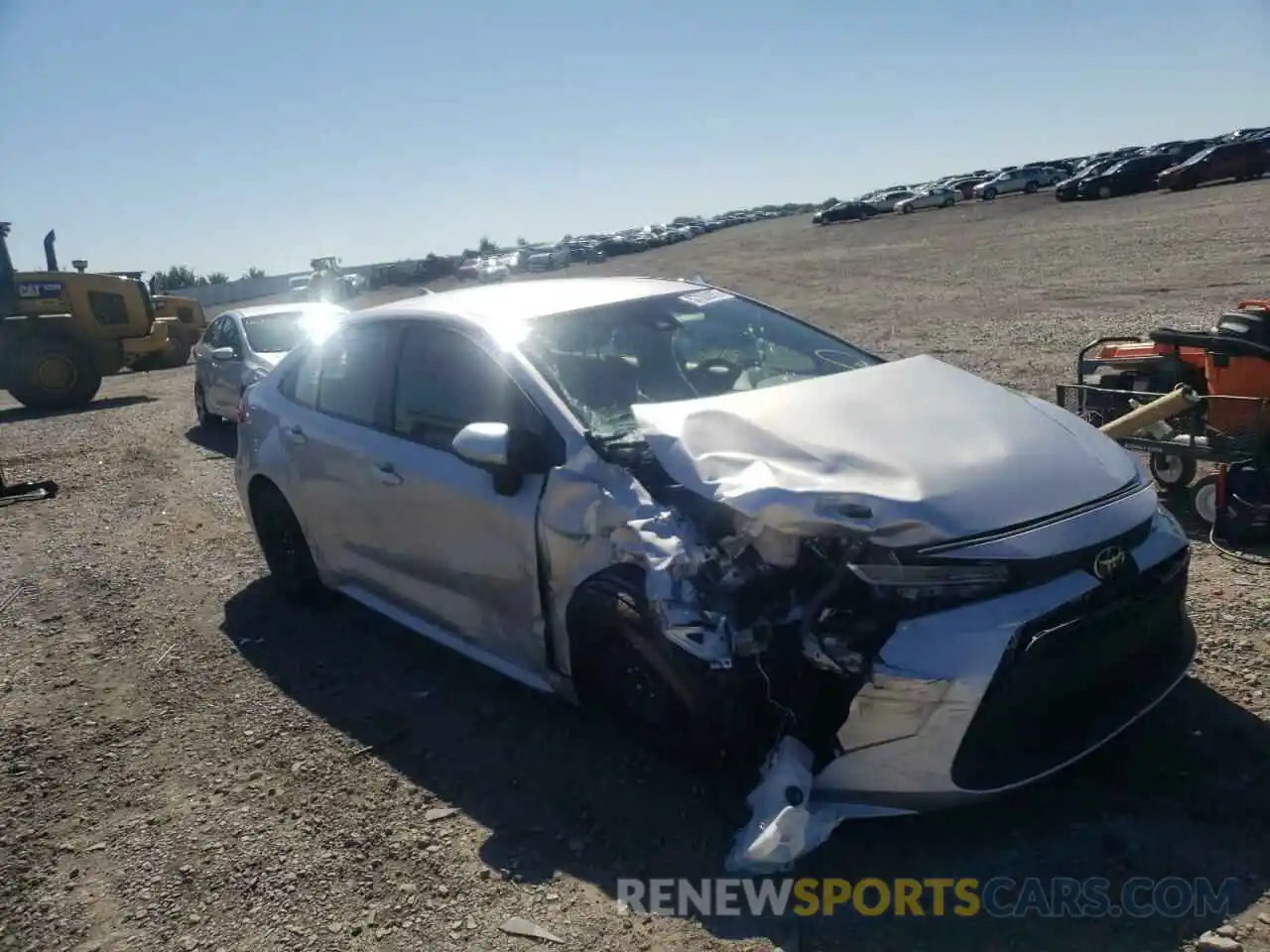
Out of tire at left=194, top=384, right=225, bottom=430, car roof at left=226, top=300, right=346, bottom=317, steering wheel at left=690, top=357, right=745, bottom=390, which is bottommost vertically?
tire at left=194, top=384, right=225, bottom=430

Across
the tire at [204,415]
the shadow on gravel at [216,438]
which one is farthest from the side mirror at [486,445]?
the tire at [204,415]

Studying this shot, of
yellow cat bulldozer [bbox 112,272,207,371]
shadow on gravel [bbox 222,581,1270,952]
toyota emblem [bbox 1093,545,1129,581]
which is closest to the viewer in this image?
shadow on gravel [bbox 222,581,1270,952]

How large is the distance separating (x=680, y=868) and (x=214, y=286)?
70926 mm

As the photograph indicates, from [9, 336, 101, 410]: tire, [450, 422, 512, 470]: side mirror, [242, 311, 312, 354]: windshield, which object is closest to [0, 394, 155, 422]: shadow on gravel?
[9, 336, 101, 410]: tire

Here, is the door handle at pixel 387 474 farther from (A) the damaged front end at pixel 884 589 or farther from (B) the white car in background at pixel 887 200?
(B) the white car in background at pixel 887 200

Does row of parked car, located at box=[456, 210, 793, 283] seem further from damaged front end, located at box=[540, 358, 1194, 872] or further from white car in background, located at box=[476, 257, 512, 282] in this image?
damaged front end, located at box=[540, 358, 1194, 872]

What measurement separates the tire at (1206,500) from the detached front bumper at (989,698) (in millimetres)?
2604

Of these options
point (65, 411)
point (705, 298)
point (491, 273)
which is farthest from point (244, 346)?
point (491, 273)

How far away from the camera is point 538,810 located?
3449 millimetres

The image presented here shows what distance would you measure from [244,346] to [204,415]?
65.2 inches

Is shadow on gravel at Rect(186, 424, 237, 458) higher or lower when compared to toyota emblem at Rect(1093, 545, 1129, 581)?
lower

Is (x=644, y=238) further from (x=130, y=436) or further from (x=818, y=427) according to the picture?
(x=818, y=427)

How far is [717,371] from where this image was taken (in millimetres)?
4176

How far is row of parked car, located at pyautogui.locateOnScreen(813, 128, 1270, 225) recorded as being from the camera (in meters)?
36.5
